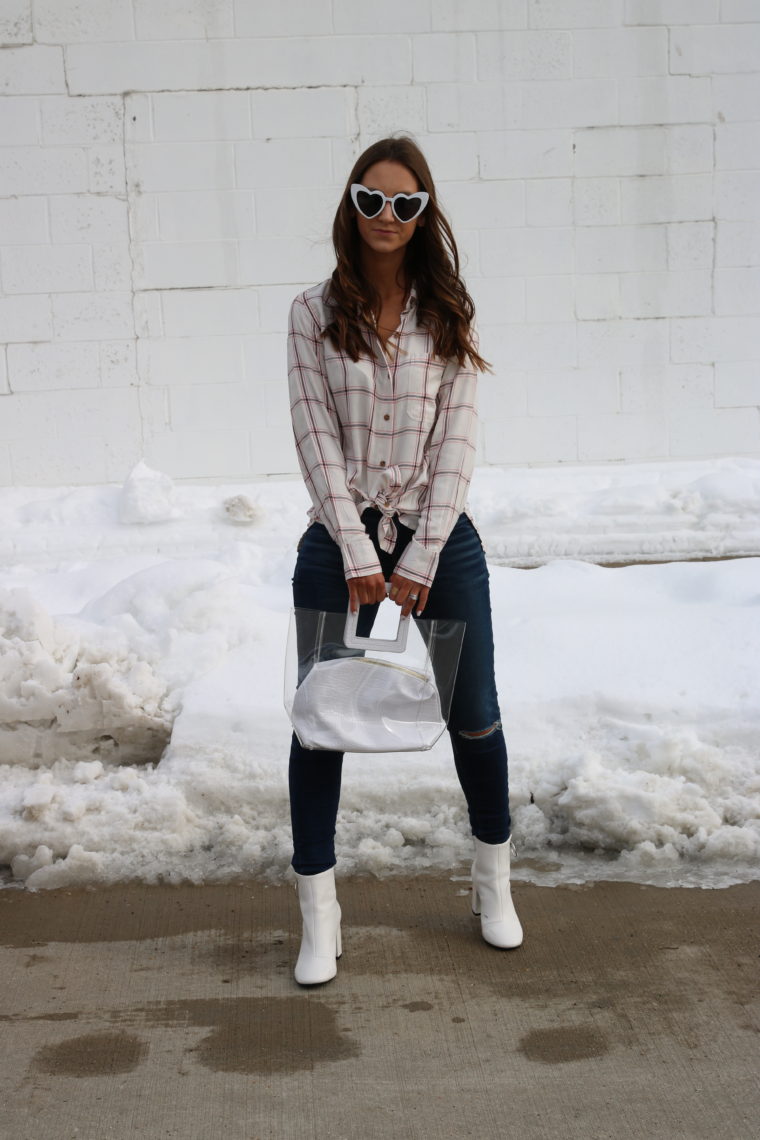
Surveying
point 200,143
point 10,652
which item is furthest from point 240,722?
point 200,143

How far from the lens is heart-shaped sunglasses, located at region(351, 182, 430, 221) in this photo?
79.4 inches

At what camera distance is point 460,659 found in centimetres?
209

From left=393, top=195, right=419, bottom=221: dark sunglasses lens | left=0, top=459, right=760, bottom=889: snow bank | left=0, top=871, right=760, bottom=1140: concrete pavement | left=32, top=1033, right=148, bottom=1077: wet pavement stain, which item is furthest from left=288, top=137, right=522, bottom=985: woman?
left=0, top=459, right=760, bottom=889: snow bank

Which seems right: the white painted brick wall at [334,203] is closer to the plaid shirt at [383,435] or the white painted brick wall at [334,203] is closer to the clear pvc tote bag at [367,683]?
the plaid shirt at [383,435]

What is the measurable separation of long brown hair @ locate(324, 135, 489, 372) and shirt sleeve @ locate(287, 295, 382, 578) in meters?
0.05

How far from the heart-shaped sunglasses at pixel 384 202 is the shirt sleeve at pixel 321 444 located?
202mm

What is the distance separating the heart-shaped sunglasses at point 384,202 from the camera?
2.02 m

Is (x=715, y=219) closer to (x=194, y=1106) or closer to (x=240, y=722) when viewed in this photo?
(x=240, y=722)

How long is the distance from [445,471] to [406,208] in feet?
1.58

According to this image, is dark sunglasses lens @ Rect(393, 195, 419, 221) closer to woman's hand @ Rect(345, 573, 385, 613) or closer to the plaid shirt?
the plaid shirt

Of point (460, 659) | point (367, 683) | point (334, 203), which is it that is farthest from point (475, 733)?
point (334, 203)

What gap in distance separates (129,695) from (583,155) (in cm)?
391

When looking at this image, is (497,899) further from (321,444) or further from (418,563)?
(321,444)

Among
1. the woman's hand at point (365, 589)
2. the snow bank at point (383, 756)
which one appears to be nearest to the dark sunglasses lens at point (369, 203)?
the woman's hand at point (365, 589)
